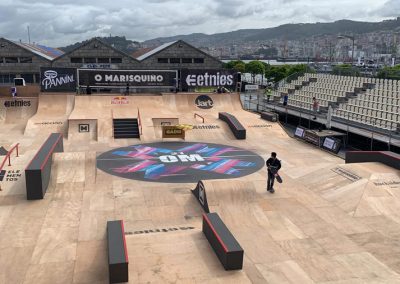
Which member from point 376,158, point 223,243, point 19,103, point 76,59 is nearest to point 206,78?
point 19,103

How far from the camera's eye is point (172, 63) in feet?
208

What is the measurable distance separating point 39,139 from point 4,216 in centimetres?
1223

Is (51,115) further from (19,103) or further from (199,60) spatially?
(199,60)

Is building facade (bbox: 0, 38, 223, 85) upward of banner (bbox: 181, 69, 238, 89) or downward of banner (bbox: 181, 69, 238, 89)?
upward

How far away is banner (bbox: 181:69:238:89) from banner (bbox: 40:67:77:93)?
9416mm

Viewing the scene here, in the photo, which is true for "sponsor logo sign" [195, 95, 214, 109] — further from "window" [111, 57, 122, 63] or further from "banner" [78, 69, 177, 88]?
"window" [111, 57, 122, 63]

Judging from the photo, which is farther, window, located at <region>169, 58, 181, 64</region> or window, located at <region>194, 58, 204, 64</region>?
window, located at <region>194, 58, 204, 64</region>

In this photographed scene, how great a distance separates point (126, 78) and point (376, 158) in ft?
71.8

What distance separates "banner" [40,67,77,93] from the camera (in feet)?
101

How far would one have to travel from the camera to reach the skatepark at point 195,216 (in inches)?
339

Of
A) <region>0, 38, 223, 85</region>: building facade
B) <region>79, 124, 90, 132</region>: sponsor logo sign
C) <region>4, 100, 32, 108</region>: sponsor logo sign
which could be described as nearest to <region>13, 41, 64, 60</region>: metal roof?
<region>0, 38, 223, 85</region>: building facade

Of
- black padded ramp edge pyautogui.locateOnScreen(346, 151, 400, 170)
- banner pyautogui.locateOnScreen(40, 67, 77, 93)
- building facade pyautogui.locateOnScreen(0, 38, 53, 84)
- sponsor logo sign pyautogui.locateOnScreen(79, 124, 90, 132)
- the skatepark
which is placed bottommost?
the skatepark

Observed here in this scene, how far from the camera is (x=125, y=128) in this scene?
81.1 feet

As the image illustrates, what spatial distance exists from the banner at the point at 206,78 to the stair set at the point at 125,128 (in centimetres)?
983
